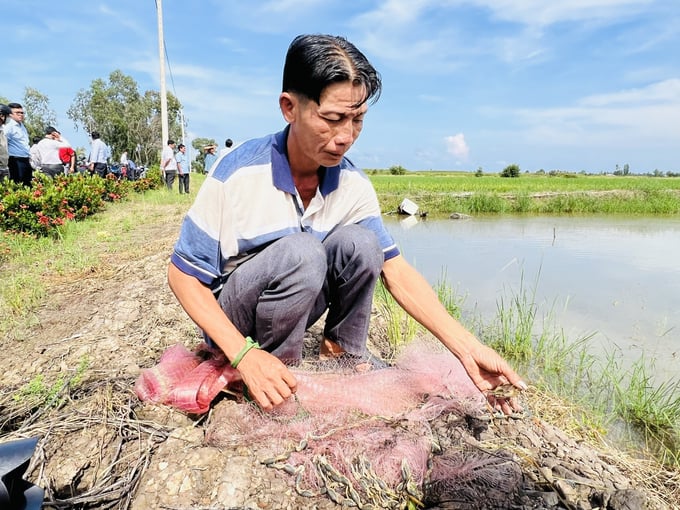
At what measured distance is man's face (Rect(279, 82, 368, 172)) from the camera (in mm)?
1243

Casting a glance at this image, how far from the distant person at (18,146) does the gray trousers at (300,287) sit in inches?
223

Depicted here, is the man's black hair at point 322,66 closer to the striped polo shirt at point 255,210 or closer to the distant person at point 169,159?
the striped polo shirt at point 255,210

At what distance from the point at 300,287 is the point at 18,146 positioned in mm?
6224

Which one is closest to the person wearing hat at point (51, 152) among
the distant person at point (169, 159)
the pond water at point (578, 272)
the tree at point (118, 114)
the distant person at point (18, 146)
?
the distant person at point (18, 146)

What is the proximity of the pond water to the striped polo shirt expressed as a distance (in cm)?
200

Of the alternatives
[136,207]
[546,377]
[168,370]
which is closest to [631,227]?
[546,377]

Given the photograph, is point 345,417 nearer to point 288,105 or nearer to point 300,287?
point 300,287

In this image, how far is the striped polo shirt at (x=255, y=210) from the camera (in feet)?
4.37

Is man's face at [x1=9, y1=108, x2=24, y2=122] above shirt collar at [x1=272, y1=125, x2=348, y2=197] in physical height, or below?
above

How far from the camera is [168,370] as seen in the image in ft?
4.90

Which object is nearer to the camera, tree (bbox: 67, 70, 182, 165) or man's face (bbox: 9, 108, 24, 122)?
man's face (bbox: 9, 108, 24, 122)

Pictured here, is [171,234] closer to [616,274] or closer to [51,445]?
[51,445]

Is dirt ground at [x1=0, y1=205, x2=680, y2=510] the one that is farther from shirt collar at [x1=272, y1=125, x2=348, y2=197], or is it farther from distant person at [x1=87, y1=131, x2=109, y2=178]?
distant person at [x1=87, y1=131, x2=109, y2=178]

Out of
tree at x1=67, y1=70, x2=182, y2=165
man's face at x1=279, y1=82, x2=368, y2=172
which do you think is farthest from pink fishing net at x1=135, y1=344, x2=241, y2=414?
tree at x1=67, y1=70, x2=182, y2=165
